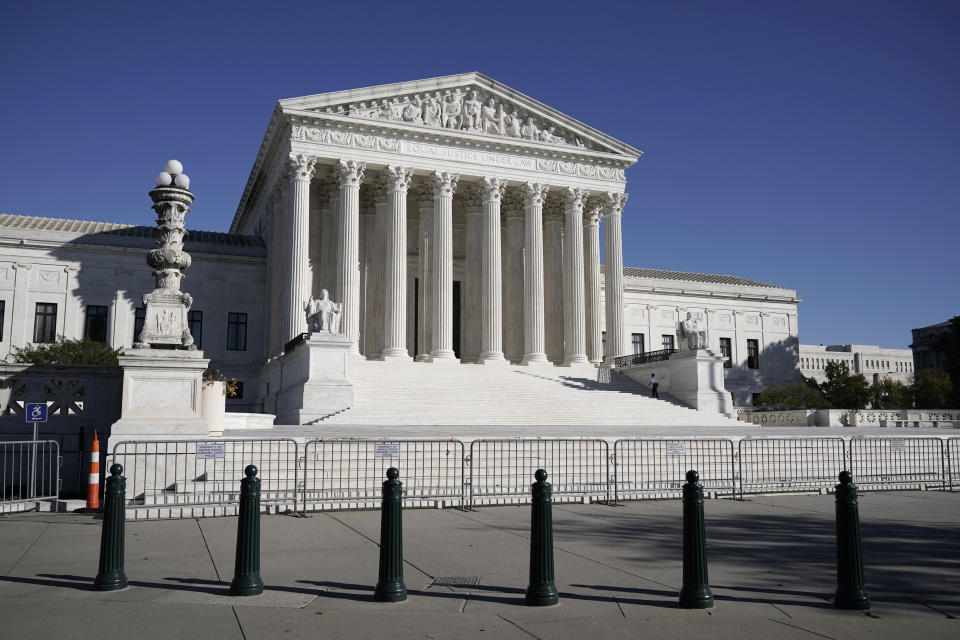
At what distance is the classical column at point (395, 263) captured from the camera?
42.0 metres

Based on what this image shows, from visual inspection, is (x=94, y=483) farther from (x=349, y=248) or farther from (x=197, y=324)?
(x=197, y=324)

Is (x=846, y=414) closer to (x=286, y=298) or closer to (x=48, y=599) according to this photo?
(x=286, y=298)

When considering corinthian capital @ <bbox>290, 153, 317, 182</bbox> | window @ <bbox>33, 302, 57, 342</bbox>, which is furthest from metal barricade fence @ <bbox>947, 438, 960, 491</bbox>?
window @ <bbox>33, 302, 57, 342</bbox>

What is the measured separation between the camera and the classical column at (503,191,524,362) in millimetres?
47531

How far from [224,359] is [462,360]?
48.2 feet

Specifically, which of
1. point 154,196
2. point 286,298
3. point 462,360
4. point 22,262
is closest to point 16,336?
point 22,262

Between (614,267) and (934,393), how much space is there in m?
26.0

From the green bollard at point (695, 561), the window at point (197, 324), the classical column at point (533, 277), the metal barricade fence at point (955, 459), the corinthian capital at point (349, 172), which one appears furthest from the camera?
the window at point (197, 324)

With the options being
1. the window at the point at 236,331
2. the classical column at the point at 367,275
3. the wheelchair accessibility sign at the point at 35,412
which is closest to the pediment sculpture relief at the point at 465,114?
the classical column at the point at 367,275

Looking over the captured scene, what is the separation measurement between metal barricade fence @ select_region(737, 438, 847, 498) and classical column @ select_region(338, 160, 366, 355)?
2550 centimetres

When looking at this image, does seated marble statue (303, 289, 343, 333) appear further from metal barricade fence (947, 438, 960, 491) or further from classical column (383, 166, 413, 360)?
metal barricade fence (947, 438, 960, 491)

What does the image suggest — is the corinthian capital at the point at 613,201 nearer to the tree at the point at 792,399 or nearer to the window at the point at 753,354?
the tree at the point at 792,399

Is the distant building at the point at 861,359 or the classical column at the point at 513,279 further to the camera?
the distant building at the point at 861,359

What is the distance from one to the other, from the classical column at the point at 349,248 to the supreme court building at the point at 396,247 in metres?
0.09
